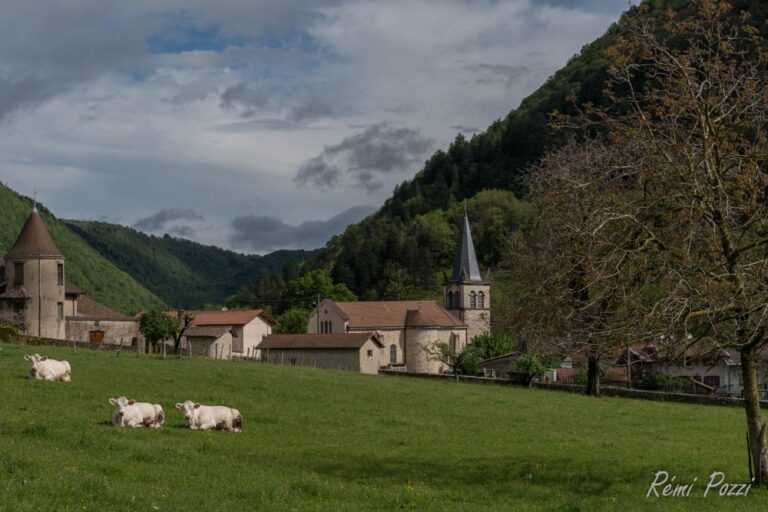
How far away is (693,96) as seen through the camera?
1639 centimetres

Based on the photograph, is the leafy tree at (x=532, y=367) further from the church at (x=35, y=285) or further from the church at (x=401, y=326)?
the church at (x=401, y=326)

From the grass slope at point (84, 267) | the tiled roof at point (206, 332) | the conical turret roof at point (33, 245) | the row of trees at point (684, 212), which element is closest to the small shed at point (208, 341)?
the tiled roof at point (206, 332)

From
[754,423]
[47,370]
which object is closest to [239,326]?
[47,370]

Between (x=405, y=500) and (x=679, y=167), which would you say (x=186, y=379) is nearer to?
(x=405, y=500)

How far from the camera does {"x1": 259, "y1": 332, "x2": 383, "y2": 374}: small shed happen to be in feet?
231

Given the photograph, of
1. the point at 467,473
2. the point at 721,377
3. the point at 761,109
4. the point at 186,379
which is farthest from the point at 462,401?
the point at 721,377

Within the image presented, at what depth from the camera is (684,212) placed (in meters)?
16.3

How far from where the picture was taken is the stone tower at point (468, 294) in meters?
109

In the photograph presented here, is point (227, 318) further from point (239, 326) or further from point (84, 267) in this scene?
point (84, 267)

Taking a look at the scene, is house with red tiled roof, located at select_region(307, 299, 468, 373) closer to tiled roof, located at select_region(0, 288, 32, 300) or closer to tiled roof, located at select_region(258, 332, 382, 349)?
tiled roof, located at select_region(258, 332, 382, 349)

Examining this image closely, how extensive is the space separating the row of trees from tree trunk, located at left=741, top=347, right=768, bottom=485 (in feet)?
0.07

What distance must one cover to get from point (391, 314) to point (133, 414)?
78.0 m
